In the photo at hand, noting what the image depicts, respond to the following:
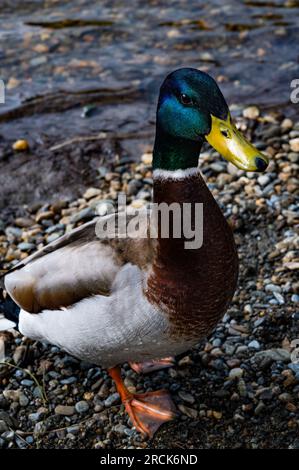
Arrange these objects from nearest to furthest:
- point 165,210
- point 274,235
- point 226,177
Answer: point 165,210, point 274,235, point 226,177

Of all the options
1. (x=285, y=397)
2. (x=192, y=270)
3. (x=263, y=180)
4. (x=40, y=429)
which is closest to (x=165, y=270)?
(x=192, y=270)

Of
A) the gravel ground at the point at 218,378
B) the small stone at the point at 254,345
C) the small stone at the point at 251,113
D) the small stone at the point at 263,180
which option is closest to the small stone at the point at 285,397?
the gravel ground at the point at 218,378

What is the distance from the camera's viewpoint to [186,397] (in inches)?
146

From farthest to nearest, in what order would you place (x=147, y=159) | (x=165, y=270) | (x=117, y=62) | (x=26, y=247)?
(x=117, y=62)
(x=147, y=159)
(x=26, y=247)
(x=165, y=270)

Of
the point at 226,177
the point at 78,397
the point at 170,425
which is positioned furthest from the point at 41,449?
the point at 226,177

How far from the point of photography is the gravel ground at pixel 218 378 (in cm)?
355

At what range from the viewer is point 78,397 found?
12.4ft

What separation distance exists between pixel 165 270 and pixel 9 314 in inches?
42.3

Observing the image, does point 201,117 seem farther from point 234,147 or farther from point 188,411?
point 188,411

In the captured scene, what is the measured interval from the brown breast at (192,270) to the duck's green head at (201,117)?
0.78 feet

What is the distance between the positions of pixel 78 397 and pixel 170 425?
0.50 meters

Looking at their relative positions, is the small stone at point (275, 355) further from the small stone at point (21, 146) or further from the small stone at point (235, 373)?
the small stone at point (21, 146)

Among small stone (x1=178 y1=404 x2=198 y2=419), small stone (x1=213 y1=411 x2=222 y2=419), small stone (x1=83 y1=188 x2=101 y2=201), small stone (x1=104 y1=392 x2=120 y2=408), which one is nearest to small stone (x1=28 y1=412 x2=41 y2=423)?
small stone (x1=104 y1=392 x2=120 y2=408)
